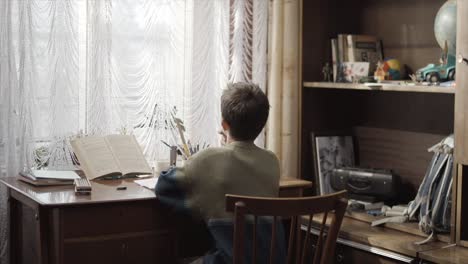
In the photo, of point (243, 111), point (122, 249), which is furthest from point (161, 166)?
point (243, 111)

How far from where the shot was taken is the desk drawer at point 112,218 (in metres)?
2.53

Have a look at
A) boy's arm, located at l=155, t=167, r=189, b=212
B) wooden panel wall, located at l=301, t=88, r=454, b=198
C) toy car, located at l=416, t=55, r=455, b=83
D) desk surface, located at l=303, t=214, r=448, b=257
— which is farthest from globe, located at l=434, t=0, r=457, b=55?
boy's arm, located at l=155, t=167, r=189, b=212

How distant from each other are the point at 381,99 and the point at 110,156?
4.64 ft

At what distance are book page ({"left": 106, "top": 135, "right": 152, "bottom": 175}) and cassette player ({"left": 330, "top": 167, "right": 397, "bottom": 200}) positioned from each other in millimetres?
940

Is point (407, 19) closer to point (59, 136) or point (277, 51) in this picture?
point (277, 51)

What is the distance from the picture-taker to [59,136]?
3.17m

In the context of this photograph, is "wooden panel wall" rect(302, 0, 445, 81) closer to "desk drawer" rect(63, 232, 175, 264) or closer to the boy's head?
the boy's head

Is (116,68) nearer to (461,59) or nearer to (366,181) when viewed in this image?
(366,181)

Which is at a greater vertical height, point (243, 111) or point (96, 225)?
point (243, 111)

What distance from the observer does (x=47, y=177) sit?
285 centimetres

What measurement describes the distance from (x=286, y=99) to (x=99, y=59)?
0.94m

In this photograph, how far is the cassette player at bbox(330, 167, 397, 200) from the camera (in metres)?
3.29

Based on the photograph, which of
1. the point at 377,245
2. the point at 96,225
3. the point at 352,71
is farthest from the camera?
the point at 352,71

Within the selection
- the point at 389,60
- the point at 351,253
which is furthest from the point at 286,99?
the point at 351,253
